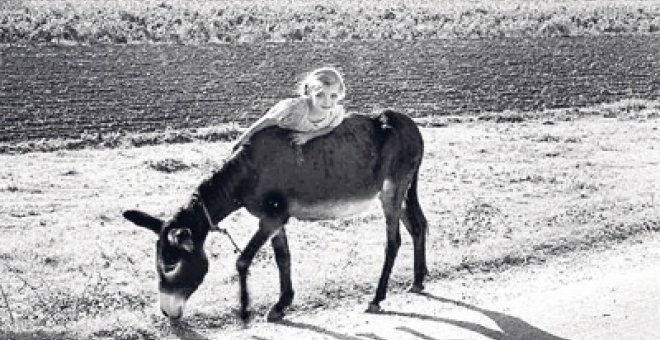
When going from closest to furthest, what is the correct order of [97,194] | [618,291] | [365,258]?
[618,291]
[365,258]
[97,194]

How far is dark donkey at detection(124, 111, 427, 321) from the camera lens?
6.59m

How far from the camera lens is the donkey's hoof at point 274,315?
24.8ft

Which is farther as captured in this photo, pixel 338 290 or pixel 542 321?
pixel 338 290

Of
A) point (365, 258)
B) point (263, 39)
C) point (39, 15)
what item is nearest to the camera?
point (365, 258)

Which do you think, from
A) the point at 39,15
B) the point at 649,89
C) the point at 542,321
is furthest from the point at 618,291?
the point at 39,15

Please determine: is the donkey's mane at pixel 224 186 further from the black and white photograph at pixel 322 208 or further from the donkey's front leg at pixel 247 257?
the donkey's front leg at pixel 247 257

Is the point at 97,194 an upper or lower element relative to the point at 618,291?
lower

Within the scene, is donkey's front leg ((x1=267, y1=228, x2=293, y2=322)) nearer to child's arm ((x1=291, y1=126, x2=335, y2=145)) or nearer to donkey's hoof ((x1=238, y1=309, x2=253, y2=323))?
donkey's hoof ((x1=238, y1=309, x2=253, y2=323))

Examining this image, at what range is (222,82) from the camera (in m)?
28.9

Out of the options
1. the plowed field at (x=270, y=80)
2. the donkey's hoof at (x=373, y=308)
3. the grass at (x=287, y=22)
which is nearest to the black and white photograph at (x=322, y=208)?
the donkey's hoof at (x=373, y=308)

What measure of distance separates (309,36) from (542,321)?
120ft

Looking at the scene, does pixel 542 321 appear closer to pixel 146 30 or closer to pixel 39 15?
pixel 146 30

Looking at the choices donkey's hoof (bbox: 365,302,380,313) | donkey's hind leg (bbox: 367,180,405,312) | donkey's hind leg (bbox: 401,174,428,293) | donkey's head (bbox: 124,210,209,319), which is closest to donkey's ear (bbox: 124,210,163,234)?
donkey's head (bbox: 124,210,209,319)

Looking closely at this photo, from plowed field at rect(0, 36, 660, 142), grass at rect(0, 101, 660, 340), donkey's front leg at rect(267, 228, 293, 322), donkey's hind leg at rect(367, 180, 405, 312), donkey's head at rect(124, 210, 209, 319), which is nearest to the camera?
donkey's head at rect(124, 210, 209, 319)
